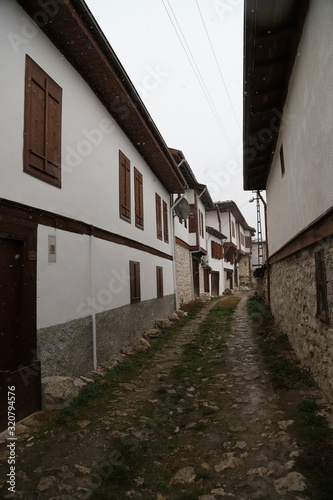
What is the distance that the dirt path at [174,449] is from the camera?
317cm

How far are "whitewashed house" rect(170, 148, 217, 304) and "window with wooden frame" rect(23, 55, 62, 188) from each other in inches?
377

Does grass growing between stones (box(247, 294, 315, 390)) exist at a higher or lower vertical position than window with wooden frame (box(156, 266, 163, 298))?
lower

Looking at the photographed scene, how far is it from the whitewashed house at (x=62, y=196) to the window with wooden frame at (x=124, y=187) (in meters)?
0.03

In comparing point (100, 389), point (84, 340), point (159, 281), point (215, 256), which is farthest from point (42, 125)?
point (215, 256)

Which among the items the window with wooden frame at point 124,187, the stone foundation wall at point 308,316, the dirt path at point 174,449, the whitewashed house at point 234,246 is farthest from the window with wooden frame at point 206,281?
the dirt path at point 174,449

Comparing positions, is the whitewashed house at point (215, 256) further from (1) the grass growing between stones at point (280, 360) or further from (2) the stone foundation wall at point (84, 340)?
(2) the stone foundation wall at point (84, 340)

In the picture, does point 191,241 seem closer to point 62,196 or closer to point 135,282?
point 135,282

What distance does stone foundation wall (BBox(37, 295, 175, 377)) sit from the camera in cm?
528

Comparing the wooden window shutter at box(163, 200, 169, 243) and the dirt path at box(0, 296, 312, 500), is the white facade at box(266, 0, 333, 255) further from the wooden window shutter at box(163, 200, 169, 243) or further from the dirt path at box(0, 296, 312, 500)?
the wooden window shutter at box(163, 200, 169, 243)

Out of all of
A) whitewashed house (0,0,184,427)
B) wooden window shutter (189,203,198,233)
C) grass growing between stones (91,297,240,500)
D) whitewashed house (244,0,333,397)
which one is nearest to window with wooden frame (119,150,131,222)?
whitewashed house (0,0,184,427)

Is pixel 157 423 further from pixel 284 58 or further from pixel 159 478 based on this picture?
pixel 284 58

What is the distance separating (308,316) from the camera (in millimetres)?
5566

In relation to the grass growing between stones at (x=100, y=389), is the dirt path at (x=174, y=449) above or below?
below

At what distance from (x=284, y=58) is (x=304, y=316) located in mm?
4507
